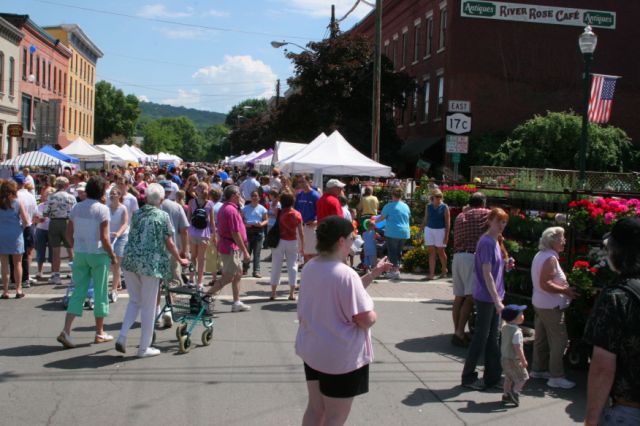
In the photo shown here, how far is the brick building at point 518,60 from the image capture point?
32062 mm

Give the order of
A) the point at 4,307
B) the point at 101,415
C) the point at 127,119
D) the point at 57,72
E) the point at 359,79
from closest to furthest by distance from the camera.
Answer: the point at 101,415
the point at 4,307
the point at 359,79
the point at 57,72
the point at 127,119

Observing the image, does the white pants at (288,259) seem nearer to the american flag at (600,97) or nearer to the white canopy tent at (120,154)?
the american flag at (600,97)

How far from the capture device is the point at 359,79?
3381 cm

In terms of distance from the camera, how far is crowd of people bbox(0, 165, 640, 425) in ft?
10.6

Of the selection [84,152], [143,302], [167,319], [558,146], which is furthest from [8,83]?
[143,302]

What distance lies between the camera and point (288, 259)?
37.5ft

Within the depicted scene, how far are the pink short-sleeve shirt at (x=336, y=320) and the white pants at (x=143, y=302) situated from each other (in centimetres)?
371

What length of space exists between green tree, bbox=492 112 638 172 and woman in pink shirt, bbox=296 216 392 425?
85.1ft

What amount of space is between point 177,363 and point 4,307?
13.6 ft

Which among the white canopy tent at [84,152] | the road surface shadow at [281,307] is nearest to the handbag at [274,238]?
the road surface shadow at [281,307]

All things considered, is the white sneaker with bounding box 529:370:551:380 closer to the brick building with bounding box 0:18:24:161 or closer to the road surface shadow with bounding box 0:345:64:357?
the road surface shadow with bounding box 0:345:64:357

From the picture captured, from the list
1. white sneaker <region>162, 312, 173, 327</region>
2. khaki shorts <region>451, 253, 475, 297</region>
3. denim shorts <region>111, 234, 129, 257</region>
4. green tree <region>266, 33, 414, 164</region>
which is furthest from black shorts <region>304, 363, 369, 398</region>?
green tree <region>266, 33, 414, 164</region>

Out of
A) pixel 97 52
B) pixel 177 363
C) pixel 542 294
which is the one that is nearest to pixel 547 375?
pixel 542 294

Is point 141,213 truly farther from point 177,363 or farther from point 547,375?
point 547,375
